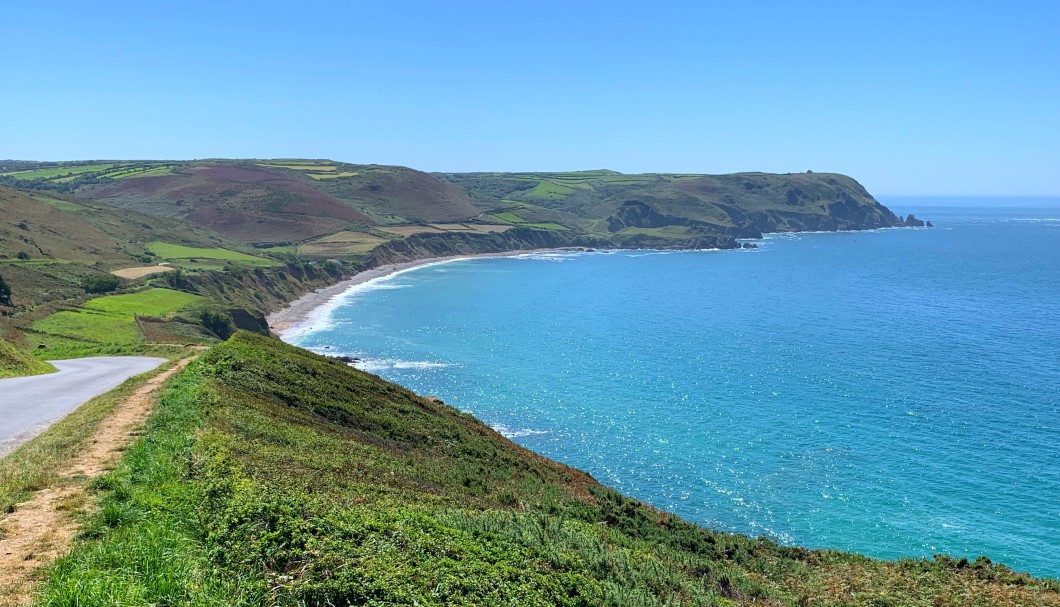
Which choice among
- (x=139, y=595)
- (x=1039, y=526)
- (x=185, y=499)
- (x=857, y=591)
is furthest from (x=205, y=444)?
(x=1039, y=526)

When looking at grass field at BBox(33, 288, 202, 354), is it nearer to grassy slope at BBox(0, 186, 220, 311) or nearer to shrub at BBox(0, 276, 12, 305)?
grassy slope at BBox(0, 186, 220, 311)

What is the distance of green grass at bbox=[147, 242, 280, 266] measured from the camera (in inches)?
5522

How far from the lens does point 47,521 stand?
47.2 feet

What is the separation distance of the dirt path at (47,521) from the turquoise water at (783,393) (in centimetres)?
3330

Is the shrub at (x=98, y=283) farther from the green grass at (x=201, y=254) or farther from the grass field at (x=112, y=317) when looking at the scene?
the green grass at (x=201, y=254)

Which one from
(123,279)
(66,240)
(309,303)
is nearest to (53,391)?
(123,279)

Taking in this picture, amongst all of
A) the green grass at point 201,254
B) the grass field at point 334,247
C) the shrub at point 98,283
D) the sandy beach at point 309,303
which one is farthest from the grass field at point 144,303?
the grass field at point 334,247

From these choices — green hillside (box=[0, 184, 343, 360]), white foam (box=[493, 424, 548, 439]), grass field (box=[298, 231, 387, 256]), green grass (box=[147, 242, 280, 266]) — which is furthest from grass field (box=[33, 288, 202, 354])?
grass field (box=[298, 231, 387, 256])

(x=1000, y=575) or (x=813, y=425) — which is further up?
(x=1000, y=575)

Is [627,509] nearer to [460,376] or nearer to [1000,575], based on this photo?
[1000,575]

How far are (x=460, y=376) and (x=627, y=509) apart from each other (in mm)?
51050

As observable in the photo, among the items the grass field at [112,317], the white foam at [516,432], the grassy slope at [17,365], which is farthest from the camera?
the grass field at [112,317]

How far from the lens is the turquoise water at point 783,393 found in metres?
43.5

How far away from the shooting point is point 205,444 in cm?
2056
